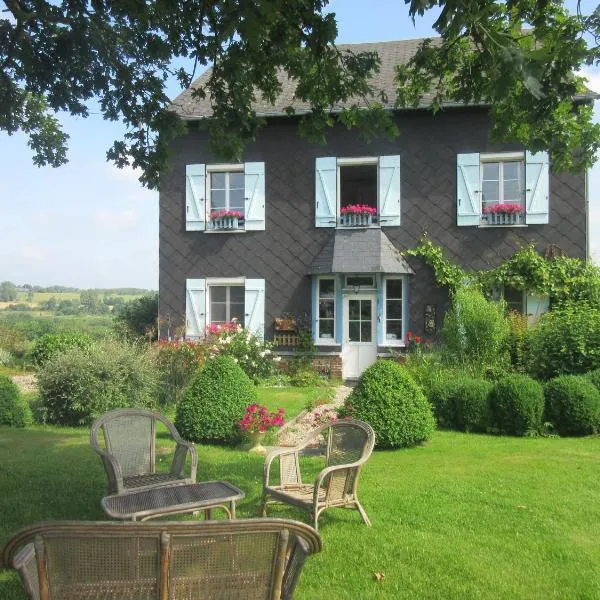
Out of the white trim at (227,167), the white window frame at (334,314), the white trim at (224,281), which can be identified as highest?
the white trim at (227,167)

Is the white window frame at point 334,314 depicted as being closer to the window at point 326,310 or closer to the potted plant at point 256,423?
the window at point 326,310

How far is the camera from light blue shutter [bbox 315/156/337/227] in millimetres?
14820

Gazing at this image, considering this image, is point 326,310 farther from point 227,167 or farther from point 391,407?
point 391,407

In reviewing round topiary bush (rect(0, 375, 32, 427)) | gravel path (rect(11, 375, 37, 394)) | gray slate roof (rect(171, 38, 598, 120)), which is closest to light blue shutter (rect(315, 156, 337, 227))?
gray slate roof (rect(171, 38, 598, 120))

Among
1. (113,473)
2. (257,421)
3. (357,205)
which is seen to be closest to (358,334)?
(357,205)

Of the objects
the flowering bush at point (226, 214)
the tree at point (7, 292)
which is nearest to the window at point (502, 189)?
the flowering bush at point (226, 214)

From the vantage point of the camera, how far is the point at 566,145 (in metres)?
5.46

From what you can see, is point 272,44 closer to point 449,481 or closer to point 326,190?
point 449,481

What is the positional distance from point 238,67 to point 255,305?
368 inches

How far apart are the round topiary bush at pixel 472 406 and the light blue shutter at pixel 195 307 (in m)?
7.66

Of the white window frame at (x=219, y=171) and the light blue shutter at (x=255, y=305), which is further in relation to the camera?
the white window frame at (x=219, y=171)

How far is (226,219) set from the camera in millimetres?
15258

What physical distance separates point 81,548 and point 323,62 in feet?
16.3

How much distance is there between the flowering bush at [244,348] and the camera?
13.5m
